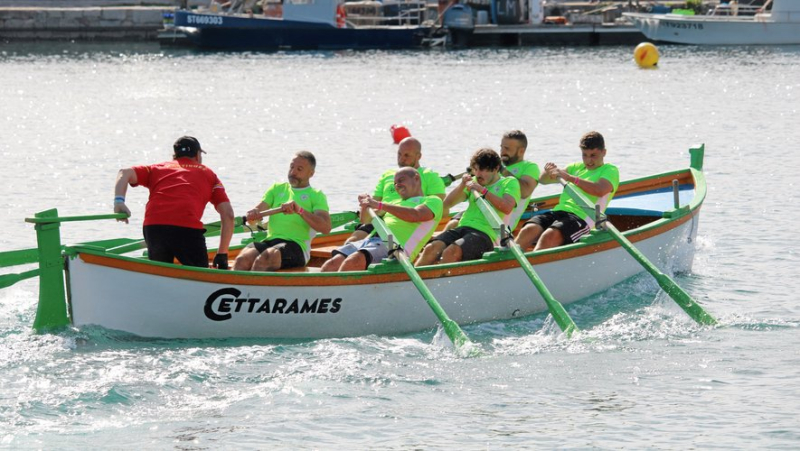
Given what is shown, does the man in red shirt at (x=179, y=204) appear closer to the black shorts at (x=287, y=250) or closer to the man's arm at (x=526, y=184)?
the black shorts at (x=287, y=250)

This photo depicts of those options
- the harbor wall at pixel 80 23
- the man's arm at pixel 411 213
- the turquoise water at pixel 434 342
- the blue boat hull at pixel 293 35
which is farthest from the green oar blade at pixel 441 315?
the harbor wall at pixel 80 23

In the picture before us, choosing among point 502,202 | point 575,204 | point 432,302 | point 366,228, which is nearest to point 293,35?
point 575,204

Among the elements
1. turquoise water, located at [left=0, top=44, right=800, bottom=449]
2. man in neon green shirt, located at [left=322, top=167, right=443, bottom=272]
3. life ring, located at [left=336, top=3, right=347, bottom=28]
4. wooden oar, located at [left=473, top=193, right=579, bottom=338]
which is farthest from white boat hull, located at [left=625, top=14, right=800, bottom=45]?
man in neon green shirt, located at [left=322, top=167, right=443, bottom=272]

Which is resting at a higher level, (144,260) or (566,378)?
(144,260)

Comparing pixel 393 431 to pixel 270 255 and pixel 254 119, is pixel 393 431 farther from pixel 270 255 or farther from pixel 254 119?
pixel 254 119

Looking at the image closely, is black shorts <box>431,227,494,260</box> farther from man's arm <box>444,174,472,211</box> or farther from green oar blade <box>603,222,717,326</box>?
green oar blade <box>603,222,717,326</box>

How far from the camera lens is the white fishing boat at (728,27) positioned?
54062 millimetres

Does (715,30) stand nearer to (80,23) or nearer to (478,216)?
(80,23)

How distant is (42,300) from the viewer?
10.7 m

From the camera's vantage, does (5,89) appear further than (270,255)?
Yes

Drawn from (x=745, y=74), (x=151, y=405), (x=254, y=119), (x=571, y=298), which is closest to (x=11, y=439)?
(x=151, y=405)

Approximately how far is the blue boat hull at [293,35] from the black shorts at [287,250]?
45526mm

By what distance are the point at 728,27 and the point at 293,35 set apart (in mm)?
19069

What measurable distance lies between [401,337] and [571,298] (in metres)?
2.20
